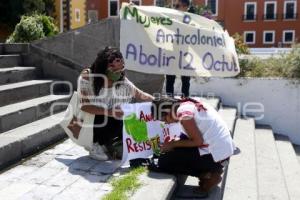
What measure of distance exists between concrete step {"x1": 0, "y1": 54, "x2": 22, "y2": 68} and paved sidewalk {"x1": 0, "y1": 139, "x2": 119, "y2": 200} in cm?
270

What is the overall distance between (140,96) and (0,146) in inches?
63.6

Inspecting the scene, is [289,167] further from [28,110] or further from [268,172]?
[28,110]

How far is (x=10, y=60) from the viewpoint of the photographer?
24.3ft

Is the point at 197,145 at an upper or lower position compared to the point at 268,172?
upper

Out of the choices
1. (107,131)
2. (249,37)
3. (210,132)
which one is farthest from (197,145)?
(249,37)

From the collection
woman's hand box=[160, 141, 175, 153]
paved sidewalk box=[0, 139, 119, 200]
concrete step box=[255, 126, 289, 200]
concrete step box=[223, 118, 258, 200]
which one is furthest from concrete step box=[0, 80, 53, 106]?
concrete step box=[255, 126, 289, 200]

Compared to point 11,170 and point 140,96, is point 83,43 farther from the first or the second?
point 11,170

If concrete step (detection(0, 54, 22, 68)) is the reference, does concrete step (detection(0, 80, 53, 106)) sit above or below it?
below

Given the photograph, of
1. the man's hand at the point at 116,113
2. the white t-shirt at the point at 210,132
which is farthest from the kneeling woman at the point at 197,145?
→ the man's hand at the point at 116,113

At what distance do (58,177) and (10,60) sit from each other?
381 cm

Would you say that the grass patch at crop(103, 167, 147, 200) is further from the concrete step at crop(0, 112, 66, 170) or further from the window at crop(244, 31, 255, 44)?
the window at crop(244, 31, 255, 44)

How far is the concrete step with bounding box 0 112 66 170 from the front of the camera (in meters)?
4.46

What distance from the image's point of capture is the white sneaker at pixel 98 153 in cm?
474

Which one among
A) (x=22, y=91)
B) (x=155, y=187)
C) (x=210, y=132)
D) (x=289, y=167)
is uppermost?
(x=22, y=91)
